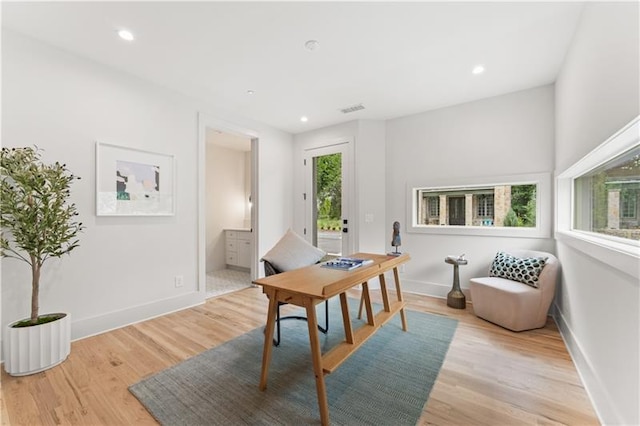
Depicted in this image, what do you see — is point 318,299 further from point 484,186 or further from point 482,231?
point 484,186

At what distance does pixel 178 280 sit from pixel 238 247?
2184mm

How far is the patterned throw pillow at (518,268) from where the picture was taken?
Result: 8.88 ft

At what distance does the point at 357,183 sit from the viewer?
4.14m

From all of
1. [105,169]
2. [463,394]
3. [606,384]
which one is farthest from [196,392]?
[606,384]

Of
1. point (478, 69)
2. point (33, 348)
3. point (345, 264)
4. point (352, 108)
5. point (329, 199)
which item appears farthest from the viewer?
point (329, 199)

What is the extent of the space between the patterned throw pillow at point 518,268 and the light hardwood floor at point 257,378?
0.52 metres

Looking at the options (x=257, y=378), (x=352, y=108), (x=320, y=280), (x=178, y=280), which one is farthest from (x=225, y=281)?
(x=352, y=108)

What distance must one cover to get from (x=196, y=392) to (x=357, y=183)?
323cm

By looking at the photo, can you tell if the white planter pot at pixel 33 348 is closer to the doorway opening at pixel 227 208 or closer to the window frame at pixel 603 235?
the doorway opening at pixel 227 208

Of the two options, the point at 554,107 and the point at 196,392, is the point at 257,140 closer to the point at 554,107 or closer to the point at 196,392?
the point at 196,392

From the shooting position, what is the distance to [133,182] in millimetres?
2850

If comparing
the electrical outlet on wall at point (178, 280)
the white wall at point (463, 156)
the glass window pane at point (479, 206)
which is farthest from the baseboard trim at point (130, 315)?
the glass window pane at point (479, 206)

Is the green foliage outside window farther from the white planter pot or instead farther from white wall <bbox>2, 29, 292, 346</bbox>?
the white planter pot

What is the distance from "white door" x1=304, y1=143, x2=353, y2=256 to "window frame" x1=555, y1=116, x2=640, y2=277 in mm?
2557
